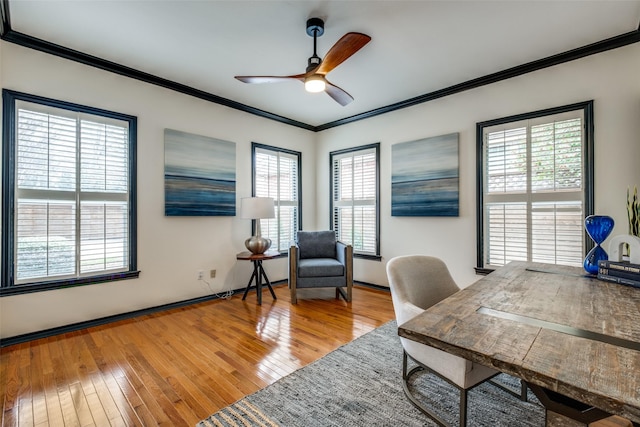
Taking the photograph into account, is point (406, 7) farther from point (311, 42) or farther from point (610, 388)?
point (610, 388)

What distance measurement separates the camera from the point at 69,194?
2.80m

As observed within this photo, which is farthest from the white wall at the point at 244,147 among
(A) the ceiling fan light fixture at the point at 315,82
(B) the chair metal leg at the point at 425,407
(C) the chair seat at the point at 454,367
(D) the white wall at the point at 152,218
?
→ (C) the chair seat at the point at 454,367

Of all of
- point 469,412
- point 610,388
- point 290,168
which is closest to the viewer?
point 610,388

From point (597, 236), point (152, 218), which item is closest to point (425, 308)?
point (597, 236)

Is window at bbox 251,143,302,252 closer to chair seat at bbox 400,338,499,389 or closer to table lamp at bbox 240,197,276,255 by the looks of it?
table lamp at bbox 240,197,276,255

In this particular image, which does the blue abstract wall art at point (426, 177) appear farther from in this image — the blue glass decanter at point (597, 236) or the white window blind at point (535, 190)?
the blue glass decanter at point (597, 236)

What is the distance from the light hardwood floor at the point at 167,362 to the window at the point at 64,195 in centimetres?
61

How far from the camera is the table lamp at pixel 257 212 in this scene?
145 inches

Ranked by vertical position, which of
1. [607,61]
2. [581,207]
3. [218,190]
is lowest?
[581,207]

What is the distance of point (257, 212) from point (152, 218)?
46.1 inches

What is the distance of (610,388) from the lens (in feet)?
2.36

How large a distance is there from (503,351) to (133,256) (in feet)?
11.3

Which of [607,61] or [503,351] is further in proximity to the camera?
[607,61]

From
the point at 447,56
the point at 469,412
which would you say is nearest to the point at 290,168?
the point at 447,56
